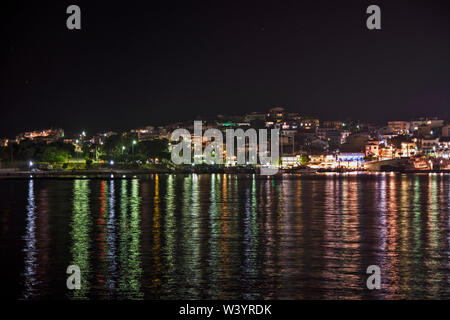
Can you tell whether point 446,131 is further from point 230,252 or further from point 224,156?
point 230,252

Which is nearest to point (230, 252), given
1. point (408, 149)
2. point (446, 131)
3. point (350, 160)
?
point (350, 160)

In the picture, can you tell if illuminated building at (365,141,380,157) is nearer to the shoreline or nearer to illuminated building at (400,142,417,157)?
illuminated building at (400,142,417,157)

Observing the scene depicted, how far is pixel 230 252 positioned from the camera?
15742 millimetres

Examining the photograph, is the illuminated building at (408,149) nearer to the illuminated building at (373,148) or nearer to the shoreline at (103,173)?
the illuminated building at (373,148)

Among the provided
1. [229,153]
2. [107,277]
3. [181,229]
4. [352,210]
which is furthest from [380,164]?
[107,277]

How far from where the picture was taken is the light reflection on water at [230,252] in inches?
461

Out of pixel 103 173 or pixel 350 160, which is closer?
pixel 103 173

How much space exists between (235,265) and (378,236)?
6460mm

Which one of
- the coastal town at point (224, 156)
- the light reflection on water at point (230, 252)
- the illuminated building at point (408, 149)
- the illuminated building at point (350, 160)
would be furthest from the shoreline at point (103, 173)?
the light reflection on water at point (230, 252)

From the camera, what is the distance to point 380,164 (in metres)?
121

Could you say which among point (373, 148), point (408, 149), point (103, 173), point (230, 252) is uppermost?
point (373, 148)

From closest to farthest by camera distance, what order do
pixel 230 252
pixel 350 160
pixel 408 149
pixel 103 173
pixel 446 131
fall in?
pixel 230 252 → pixel 103 173 → pixel 350 160 → pixel 408 149 → pixel 446 131
